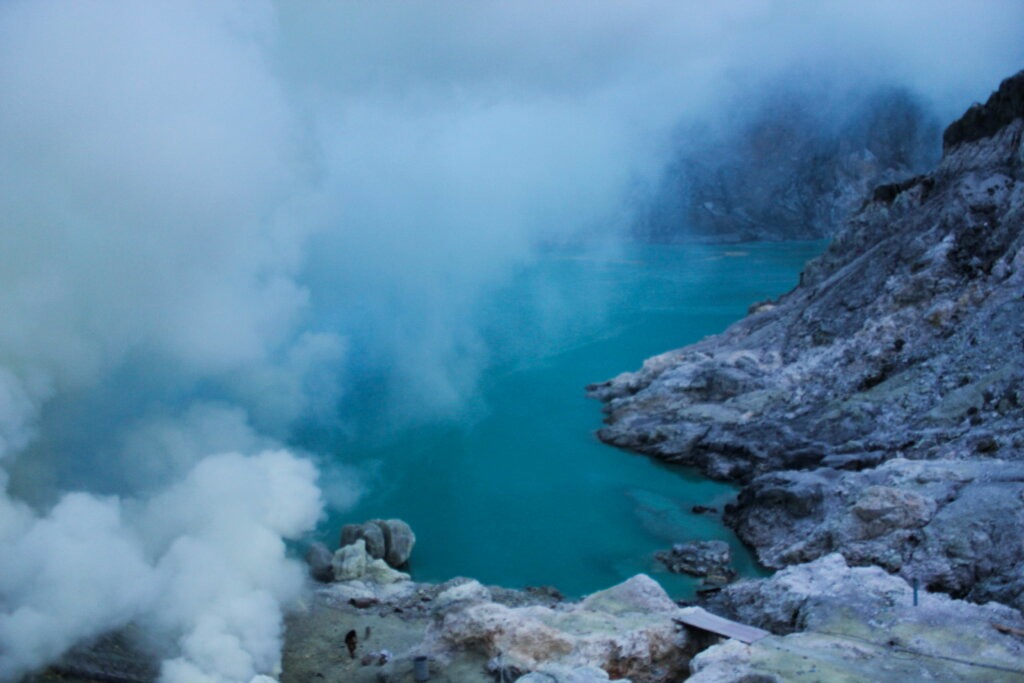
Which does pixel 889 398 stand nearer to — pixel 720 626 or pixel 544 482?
pixel 544 482

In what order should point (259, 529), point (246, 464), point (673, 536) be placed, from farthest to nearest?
1. point (673, 536)
2. point (246, 464)
3. point (259, 529)

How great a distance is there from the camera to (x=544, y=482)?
2533cm

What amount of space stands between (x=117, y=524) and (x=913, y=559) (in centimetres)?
1355

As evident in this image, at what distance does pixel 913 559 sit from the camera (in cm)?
1552

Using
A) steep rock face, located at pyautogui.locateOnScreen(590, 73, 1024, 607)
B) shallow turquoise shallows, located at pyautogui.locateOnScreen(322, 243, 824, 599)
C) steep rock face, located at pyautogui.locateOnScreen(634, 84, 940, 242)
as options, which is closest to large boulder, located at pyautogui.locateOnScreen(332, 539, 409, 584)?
shallow turquoise shallows, located at pyautogui.locateOnScreen(322, 243, 824, 599)

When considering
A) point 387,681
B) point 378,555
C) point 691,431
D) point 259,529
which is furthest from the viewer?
point 691,431

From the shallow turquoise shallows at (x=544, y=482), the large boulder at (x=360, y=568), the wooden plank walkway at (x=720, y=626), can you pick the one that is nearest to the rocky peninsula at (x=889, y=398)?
the wooden plank walkway at (x=720, y=626)

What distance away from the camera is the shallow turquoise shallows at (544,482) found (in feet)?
65.7

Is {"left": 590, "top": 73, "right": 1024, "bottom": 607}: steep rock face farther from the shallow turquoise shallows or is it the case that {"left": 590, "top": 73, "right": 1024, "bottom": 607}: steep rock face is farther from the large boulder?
the large boulder

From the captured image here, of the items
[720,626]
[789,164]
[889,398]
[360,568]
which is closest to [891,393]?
[889,398]

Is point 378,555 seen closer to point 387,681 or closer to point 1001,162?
point 387,681

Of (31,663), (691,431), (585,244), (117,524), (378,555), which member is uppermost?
(585,244)

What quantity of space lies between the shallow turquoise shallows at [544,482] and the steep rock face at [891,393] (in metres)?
1.36

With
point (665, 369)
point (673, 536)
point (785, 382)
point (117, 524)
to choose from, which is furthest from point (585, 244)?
point (117, 524)
